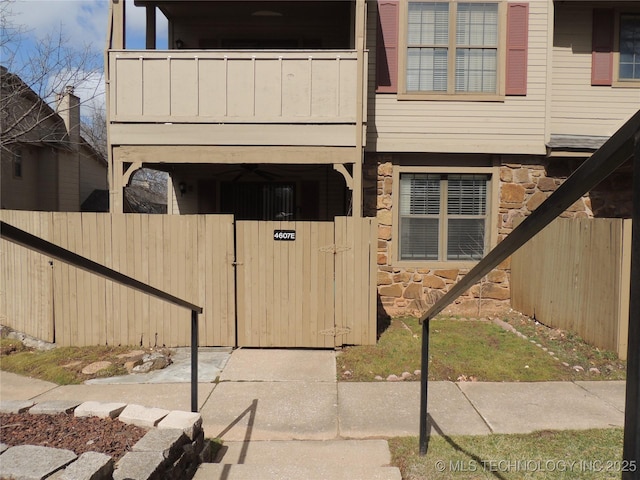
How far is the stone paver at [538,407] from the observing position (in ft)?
14.4

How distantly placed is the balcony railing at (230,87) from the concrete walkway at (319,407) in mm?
3905

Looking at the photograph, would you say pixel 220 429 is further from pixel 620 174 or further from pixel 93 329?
pixel 620 174

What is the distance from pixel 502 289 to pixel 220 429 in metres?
6.27

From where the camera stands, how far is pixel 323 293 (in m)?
6.70

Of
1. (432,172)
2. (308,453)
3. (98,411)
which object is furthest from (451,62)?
(98,411)

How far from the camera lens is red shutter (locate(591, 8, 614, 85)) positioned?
8617mm

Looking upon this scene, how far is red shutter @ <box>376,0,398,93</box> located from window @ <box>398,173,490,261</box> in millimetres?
1682

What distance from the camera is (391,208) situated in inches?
341

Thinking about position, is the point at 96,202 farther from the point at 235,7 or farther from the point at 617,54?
the point at 617,54

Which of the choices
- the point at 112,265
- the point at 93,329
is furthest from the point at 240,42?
the point at 93,329

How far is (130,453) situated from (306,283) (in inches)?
154

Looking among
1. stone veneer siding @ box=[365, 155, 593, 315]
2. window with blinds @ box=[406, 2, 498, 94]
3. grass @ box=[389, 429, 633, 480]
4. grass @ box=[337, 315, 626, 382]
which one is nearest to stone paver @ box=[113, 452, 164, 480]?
grass @ box=[389, 429, 633, 480]

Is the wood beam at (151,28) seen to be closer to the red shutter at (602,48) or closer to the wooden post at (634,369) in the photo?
the red shutter at (602,48)

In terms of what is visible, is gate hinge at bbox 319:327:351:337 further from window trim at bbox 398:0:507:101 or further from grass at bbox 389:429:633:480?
window trim at bbox 398:0:507:101
